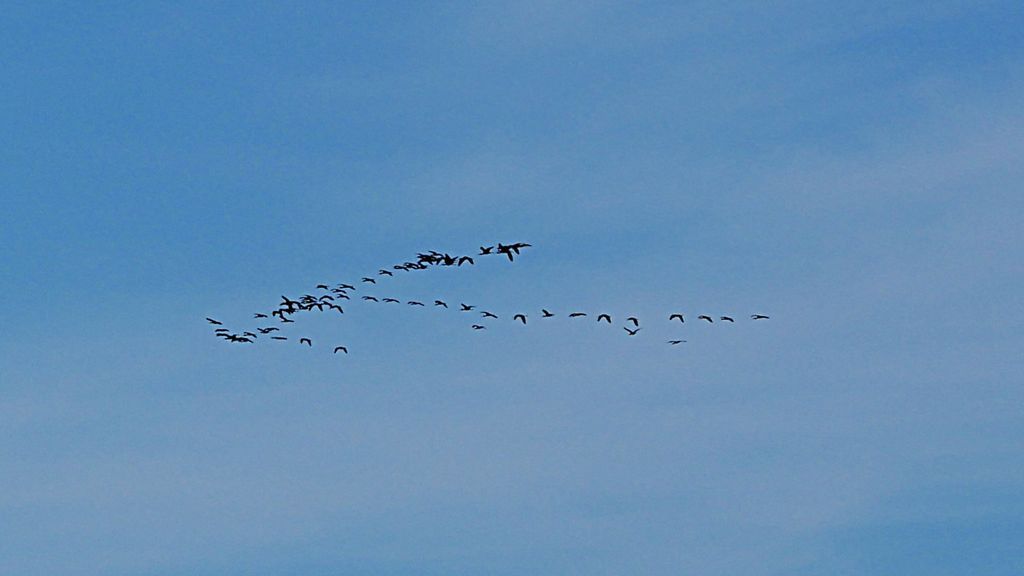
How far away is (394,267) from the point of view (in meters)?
84.4

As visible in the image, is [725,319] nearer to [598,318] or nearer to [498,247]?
[598,318]

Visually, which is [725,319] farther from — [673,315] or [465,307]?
[465,307]

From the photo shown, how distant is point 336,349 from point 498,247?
55.2 ft

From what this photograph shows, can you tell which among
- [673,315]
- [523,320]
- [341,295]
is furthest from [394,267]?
[673,315]

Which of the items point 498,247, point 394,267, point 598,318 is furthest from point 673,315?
point 394,267

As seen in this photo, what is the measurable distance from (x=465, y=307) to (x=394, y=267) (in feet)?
30.4

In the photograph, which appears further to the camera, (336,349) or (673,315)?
(336,349)

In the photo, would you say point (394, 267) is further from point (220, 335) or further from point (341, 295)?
point (220, 335)

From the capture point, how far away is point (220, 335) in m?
96.7

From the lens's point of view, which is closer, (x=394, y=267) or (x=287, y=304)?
(x=394, y=267)

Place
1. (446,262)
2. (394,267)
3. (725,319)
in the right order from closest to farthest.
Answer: (725,319)
(394,267)
(446,262)

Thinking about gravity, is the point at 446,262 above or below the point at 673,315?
above

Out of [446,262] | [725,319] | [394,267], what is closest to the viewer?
[725,319]

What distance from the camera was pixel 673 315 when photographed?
8612 cm
